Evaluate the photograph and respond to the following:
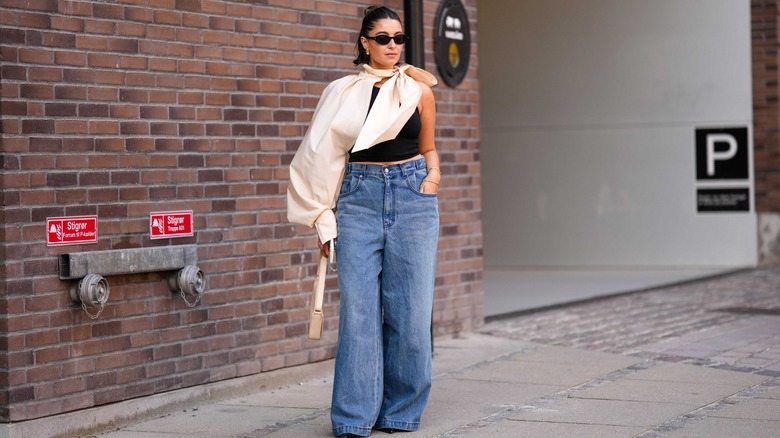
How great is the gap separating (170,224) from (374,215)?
1.23 m

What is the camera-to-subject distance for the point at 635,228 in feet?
46.0

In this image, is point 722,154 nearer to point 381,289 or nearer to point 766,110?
point 766,110

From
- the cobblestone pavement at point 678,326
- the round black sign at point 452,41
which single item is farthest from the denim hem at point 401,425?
the round black sign at point 452,41

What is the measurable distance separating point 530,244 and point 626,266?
47.3 inches

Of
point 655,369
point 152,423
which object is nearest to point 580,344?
point 655,369

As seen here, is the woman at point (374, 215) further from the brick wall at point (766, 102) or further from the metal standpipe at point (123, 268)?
the brick wall at point (766, 102)

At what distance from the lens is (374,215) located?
215 inches

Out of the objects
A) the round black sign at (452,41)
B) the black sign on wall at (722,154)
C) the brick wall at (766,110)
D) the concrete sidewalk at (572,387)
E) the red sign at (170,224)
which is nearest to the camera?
the concrete sidewalk at (572,387)

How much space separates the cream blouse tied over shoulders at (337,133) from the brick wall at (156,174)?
96 centimetres

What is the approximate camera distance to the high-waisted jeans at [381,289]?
17.9 feet

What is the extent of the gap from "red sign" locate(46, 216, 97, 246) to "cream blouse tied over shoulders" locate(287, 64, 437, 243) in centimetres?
96

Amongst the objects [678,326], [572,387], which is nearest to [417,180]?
[572,387]

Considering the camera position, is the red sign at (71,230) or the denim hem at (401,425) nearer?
the red sign at (71,230)

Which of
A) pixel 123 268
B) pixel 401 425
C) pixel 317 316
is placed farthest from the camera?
pixel 123 268
